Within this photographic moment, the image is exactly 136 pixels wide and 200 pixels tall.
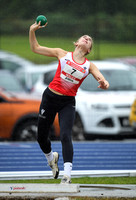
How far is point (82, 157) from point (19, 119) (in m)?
3.03

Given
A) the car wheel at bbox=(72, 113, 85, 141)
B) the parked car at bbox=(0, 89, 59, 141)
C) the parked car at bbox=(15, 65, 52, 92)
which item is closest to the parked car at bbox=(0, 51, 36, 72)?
the parked car at bbox=(15, 65, 52, 92)

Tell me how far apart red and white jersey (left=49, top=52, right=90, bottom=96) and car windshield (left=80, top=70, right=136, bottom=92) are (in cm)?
661

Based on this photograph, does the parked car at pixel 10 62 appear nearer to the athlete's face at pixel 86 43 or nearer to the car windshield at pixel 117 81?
the car windshield at pixel 117 81

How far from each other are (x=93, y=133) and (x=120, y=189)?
6.47 meters

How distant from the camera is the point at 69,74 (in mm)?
7984

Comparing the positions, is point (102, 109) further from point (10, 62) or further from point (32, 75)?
point (10, 62)

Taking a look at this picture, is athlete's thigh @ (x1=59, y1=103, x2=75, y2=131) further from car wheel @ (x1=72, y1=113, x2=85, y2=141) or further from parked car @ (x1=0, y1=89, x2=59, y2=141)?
car wheel @ (x1=72, y1=113, x2=85, y2=141)

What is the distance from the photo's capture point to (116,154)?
10875mm

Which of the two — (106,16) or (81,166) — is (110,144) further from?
(106,16)

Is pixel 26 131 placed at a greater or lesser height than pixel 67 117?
greater

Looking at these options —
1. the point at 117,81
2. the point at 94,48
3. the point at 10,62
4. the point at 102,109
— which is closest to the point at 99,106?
the point at 102,109

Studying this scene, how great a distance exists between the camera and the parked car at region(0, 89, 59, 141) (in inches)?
520

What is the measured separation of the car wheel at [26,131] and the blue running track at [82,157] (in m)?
1.34

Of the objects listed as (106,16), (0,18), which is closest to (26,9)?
(0,18)
